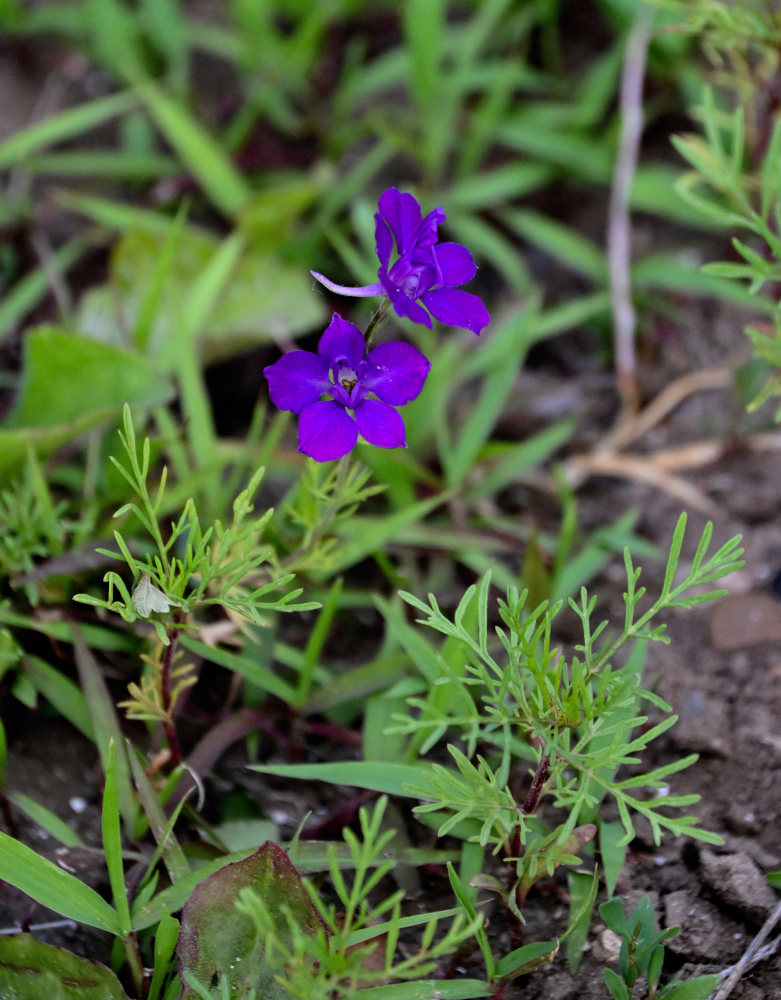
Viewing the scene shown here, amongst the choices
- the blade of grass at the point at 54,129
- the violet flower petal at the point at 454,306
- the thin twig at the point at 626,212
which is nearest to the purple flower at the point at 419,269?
the violet flower petal at the point at 454,306

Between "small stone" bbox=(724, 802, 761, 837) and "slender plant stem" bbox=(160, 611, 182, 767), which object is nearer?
"slender plant stem" bbox=(160, 611, 182, 767)

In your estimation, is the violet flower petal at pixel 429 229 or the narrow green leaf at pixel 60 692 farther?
the narrow green leaf at pixel 60 692

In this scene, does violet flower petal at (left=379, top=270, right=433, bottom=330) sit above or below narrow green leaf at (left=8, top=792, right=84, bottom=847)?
above

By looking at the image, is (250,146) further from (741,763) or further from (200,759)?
(741,763)

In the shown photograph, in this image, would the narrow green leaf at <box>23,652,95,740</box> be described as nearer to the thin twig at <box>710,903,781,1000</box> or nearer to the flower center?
the flower center

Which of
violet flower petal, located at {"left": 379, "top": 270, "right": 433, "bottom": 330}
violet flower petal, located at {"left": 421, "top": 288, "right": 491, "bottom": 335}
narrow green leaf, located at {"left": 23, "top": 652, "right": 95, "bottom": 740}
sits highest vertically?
violet flower petal, located at {"left": 379, "top": 270, "right": 433, "bottom": 330}

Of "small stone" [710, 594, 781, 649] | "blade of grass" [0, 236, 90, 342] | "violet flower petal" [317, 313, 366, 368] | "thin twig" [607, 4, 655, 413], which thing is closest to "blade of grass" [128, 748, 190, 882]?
"violet flower petal" [317, 313, 366, 368]

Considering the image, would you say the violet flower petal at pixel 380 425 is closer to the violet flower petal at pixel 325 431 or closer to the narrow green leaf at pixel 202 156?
the violet flower petal at pixel 325 431

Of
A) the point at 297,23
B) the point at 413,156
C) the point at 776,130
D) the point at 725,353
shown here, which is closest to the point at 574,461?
the point at 725,353
